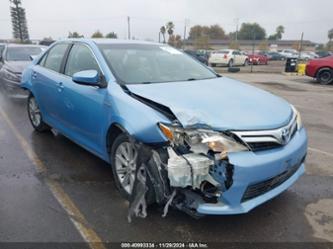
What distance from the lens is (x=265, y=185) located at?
294 cm

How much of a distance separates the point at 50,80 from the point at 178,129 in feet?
9.57

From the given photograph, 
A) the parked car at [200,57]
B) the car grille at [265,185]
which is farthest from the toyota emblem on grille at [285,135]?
the parked car at [200,57]

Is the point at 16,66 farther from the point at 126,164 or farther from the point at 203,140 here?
the point at 203,140

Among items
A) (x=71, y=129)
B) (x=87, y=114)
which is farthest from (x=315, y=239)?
(x=71, y=129)

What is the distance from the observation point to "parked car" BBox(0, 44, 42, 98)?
29.7ft

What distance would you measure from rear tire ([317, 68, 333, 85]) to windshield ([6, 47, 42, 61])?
40.8 ft

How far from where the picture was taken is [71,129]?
14.9 ft

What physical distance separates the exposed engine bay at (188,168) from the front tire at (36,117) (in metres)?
3.45

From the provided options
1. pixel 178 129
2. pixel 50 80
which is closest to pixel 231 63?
pixel 50 80

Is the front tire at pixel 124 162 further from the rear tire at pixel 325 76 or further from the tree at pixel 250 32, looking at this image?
the tree at pixel 250 32

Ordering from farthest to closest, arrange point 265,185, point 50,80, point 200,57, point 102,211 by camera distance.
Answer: point 200,57 → point 50,80 → point 102,211 → point 265,185

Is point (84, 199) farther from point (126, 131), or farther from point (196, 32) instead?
point (196, 32)

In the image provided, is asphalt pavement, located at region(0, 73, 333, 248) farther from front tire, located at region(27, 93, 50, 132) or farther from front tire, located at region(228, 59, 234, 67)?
front tire, located at region(228, 59, 234, 67)

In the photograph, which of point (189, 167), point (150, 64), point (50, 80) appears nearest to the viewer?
point (189, 167)
